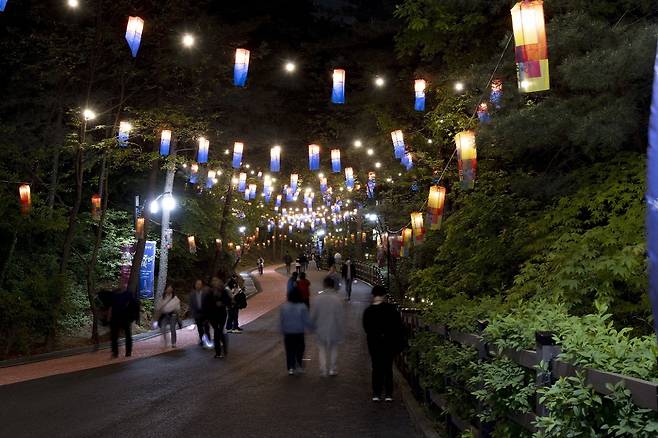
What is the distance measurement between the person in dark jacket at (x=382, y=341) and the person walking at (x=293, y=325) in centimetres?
266

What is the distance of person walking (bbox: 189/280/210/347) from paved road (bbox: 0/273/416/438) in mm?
1444

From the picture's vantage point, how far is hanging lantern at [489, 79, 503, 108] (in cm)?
1161

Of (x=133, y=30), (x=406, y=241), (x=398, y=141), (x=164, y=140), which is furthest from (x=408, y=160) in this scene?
(x=133, y=30)

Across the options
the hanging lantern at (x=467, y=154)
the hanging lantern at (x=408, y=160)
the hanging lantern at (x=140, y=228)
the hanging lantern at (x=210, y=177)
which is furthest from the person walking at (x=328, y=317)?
the hanging lantern at (x=210, y=177)

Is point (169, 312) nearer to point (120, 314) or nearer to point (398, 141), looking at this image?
point (120, 314)

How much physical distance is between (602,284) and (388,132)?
14.0 m

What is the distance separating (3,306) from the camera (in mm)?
16875

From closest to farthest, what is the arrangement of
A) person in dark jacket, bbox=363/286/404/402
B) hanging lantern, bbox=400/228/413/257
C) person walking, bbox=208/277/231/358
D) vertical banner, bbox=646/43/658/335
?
vertical banner, bbox=646/43/658/335 < person in dark jacket, bbox=363/286/404/402 < person walking, bbox=208/277/231/358 < hanging lantern, bbox=400/228/413/257

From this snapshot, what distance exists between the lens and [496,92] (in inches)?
480

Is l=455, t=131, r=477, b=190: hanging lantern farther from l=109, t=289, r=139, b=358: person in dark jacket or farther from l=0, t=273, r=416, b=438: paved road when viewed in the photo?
l=109, t=289, r=139, b=358: person in dark jacket

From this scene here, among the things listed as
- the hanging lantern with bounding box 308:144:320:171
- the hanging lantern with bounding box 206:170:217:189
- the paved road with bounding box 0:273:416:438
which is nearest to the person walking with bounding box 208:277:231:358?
the paved road with bounding box 0:273:416:438

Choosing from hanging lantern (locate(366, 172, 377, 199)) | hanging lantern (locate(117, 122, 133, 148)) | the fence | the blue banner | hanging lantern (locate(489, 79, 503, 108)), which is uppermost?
hanging lantern (locate(366, 172, 377, 199))

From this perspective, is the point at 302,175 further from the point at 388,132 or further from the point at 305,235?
the point at 305,235

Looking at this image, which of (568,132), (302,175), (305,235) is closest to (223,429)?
(568,132)
